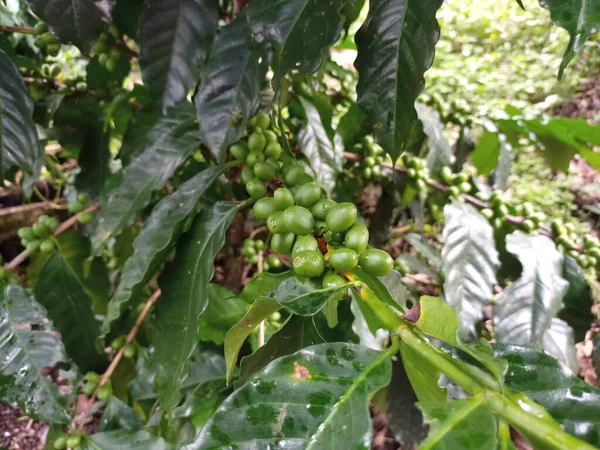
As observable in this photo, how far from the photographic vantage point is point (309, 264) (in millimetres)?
528

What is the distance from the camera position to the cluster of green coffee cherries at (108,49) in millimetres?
996

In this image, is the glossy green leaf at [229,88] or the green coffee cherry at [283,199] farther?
the glossy green leaf at [229,88]

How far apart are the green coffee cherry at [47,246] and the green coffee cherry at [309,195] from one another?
81 cm

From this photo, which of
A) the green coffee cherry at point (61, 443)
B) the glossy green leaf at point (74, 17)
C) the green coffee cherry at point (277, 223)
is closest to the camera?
the green coffee cherry at point (277, 223)

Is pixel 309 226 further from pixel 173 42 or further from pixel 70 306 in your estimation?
pixel 70 306

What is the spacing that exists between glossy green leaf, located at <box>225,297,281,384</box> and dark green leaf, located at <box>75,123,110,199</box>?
0.89 metres

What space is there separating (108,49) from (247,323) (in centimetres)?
84

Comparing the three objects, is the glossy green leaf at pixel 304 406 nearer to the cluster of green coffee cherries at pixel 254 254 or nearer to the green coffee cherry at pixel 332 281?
the green coffee cherry at pixel 332 281

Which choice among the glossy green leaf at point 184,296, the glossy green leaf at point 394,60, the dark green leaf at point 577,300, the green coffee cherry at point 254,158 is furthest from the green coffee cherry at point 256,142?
the dark green leaf at point 577,300

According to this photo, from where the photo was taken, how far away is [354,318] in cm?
101

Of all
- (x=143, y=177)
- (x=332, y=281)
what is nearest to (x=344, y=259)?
(x=332, y=281)

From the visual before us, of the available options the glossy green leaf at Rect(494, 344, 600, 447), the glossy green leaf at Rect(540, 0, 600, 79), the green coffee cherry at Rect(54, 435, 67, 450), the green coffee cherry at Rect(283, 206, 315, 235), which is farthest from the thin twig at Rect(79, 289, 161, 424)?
the glossy green leaf at Rect(540, 0, 600, 79)

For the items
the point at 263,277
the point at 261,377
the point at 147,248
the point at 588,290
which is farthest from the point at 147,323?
the point at 588,290

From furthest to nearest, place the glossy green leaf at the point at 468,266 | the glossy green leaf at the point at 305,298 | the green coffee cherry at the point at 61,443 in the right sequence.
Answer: the glossy green leaf at the point at 468,266 < the green coffee cherry at the point at 61,443 < the glossy green leaf at the point at 305,298
